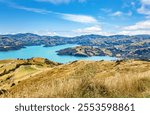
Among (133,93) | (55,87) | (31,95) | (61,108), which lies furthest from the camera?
(133,93)

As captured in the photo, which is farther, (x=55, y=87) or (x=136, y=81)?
(x=136, y=81)

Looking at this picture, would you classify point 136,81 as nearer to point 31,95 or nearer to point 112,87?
point 112,87

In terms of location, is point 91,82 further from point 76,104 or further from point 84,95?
point 76,104

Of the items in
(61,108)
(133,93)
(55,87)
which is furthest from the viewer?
(133,93)

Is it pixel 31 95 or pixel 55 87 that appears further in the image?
pixel 55 87

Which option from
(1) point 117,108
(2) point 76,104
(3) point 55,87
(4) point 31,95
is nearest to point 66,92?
(3) point 55,87

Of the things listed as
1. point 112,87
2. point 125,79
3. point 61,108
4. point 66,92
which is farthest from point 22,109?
point 125,79

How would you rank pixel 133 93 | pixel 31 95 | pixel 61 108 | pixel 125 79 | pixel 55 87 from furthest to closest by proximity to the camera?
pixel 125 79 < pixel 133 93 < pixel 55 87 < pixel 31 95 < pixel 61 108

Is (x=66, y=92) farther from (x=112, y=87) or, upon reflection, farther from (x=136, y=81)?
(x=136, y=81)
